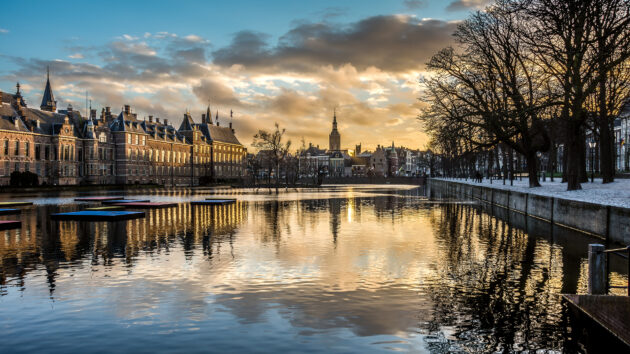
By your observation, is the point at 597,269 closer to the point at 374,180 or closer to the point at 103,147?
the point at 103,147

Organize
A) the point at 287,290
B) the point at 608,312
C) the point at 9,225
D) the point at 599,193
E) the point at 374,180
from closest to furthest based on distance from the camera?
the point at 608,312
the point at 287,290
the point at 9,225
the point at 599,193
the point at 374,180

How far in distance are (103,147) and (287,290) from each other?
9278cm

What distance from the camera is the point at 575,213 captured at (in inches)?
922

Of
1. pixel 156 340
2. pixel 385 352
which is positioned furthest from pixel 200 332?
pixel 385 352

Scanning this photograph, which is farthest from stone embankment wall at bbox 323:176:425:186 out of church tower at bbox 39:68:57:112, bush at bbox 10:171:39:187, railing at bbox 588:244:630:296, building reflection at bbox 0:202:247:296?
railing at bbox 588:244:630:296

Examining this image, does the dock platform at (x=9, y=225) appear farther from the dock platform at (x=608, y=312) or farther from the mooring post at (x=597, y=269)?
the mooring post at (x=597, y=269)

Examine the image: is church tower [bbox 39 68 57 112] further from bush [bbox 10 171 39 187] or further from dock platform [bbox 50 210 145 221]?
dock platform [bbox 50 210 145 221]

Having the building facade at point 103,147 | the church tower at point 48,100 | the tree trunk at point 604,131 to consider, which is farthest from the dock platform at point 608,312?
the church tower at point 48,100

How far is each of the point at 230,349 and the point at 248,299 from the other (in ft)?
9.44

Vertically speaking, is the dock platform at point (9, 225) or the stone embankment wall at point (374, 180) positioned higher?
the dock platform at point (9, 225)

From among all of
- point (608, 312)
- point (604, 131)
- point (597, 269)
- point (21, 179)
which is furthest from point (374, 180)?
point (608, 312)

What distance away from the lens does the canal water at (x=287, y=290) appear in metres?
8.16

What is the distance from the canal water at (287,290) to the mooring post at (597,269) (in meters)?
0.75

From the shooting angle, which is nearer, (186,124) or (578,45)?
(578,45)
